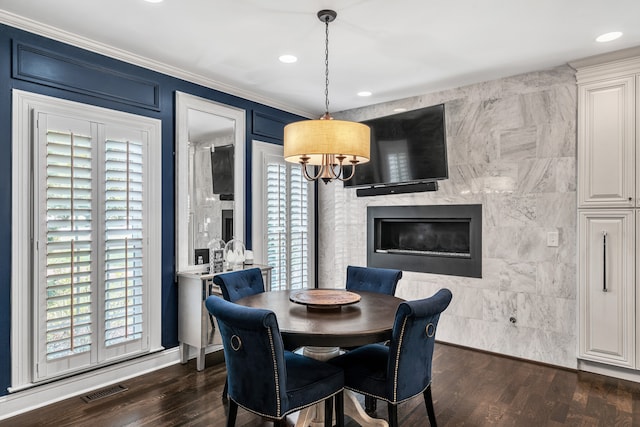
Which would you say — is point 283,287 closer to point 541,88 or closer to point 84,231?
point 84,231

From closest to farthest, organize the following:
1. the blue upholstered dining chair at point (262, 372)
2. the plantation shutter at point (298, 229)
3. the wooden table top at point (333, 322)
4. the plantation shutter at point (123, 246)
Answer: the blue upholstered dining chair at point (262, 372) < the wooden table top at point (333, 322) < the plantation shutter at point (123, 246) < the plantation shutter at point (298, 229)

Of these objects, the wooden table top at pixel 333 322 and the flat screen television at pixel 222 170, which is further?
the flat screen television at pixel 222 170

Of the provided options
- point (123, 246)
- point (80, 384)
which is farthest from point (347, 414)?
point (123, 246)

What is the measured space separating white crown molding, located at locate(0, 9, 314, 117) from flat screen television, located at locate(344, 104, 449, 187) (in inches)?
52.3

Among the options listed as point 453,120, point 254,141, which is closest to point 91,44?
point 254,141

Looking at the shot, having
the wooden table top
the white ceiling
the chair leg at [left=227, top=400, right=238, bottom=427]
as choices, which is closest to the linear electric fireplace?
the white ceiling

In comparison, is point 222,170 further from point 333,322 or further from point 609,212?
point 609,212

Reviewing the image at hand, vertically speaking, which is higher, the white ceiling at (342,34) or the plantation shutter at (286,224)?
the white ceiling at (342,34)

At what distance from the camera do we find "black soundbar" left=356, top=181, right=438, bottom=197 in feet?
13.7

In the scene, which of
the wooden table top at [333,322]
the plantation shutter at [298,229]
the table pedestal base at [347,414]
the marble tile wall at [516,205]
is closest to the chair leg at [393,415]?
the table pedestal base at [347,414]

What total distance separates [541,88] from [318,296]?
2742 mm

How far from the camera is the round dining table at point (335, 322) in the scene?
1.99 metres

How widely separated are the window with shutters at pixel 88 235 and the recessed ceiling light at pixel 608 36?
3.45m

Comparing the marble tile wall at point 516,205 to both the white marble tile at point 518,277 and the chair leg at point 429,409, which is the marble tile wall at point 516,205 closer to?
the white marble tile at point 518,277
